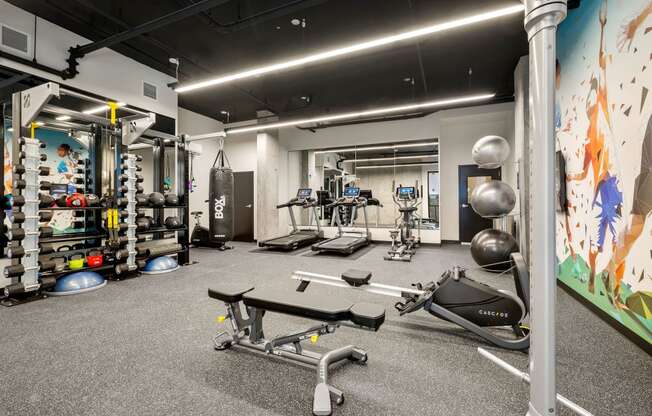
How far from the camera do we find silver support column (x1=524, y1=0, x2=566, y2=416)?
0.90 m

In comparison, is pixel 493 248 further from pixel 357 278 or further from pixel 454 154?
pixel 454 154

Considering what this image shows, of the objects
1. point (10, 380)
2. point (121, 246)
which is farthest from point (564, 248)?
point (121, 246)

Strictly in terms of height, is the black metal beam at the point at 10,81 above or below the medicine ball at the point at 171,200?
above

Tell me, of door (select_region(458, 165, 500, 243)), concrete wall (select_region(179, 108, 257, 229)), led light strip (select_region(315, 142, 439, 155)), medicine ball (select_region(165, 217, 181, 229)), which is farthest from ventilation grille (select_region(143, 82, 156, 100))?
door (select_region(458, 165, 500, 243))

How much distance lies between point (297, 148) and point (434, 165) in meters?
4.21

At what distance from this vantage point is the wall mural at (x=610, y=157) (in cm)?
236

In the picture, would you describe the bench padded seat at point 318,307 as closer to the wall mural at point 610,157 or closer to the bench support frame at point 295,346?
the bench support frame at point 295,346

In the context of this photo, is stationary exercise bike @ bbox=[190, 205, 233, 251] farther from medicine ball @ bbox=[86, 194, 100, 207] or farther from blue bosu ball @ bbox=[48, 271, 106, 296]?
blue bosu ball @ bbox=[48, 271, 106, 296]

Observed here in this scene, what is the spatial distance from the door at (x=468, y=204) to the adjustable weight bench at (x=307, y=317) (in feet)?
22.4

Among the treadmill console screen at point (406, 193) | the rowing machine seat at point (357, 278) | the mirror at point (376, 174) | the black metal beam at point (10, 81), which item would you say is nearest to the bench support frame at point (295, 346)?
the rowing machine seat at point (357, 278)

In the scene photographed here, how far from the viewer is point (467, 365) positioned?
2.03 m

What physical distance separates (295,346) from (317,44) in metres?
4.80

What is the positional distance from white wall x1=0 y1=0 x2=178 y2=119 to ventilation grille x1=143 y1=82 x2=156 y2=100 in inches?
2.6

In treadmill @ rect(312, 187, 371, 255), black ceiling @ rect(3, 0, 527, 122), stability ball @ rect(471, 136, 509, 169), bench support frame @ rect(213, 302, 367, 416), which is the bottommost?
bench support frame @ rect(213, 302, 367, 416)
